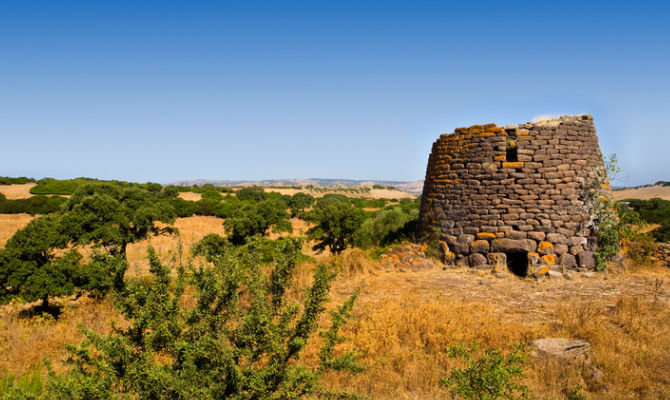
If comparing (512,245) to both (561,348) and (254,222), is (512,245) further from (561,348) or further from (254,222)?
(254,222)

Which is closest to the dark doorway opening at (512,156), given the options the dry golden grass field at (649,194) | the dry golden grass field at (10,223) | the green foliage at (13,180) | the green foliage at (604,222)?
the green foliage at (604,222)

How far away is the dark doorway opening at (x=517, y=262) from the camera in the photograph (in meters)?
8.95

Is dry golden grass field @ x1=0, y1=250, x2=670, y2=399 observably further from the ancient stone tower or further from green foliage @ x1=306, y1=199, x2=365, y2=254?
green foliage @ x1=306, y1=199, x2=365, y2=254

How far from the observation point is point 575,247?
8.71 meters

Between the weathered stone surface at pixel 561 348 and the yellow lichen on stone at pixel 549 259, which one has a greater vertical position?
the yellow lichen on stone at pixel 549 259

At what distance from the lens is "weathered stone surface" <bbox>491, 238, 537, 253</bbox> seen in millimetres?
8711

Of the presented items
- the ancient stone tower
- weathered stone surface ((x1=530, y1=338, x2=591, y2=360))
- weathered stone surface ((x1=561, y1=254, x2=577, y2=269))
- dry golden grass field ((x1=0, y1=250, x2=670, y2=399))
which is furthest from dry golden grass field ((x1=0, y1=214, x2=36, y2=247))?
weathered stone surface ((x1=561, y1=254, x2=577, y2=269))

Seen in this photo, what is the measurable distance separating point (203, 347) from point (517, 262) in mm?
9072

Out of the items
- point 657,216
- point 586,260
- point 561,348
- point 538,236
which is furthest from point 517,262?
point 657,216

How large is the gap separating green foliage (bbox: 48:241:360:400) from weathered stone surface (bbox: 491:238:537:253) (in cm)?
706

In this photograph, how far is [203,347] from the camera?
258cm

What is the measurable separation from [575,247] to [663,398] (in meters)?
5.67

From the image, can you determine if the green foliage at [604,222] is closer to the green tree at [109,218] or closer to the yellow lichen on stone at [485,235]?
the yellow lichen on stone at [485,235]

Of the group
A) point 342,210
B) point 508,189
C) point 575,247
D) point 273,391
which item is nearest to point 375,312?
point 273,391
